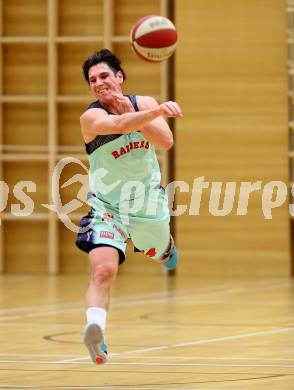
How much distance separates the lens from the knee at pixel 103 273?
7418 millimetres

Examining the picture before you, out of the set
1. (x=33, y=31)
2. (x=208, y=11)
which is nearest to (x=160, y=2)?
(x=208, y=11)

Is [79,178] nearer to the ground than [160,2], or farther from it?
nearer to the ground

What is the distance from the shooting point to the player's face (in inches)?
309

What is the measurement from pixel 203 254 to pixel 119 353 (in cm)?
875

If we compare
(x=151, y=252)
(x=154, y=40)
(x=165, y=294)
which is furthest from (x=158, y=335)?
(x=165, y=294)

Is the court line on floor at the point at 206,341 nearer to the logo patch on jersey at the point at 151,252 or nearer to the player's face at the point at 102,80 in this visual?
the logo patch on jersey at the point at 151,252

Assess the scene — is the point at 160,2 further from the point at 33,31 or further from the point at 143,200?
the point at 143,200

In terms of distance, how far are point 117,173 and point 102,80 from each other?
644 mm

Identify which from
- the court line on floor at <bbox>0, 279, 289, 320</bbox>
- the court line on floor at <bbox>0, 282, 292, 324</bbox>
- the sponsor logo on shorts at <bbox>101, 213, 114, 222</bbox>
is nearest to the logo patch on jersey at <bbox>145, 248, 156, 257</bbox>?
the sponsor logo on shorts at <bbox>101, 213, 114, 222</bbox>

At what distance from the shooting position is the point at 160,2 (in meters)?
18.2

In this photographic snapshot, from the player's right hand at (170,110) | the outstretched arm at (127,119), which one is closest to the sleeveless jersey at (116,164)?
the outstretched arm at (127,119)

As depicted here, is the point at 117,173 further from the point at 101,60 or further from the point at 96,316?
the point at 96,316

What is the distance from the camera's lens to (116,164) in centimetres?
789

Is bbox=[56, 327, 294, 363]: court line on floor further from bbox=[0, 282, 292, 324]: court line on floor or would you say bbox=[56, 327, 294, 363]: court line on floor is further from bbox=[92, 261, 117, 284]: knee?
bbox=[0, 282, 292, 324]: court line on floor
